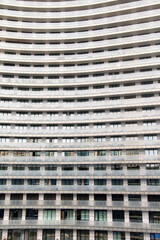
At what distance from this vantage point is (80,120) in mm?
37594

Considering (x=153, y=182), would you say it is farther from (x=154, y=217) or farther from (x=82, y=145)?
(x=82, y=145)

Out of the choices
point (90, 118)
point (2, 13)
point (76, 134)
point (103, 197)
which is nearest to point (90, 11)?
point (2, 13)

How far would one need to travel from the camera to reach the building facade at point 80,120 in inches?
1309

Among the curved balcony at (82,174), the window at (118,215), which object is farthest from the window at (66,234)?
the curved balcony at (82,174)

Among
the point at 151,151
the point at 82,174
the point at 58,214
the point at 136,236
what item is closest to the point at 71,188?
the point at 82,174

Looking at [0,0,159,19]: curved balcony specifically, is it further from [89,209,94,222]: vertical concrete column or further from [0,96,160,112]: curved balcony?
[89,209,94,222]: vertical concrete column

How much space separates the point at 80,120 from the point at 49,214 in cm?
1671

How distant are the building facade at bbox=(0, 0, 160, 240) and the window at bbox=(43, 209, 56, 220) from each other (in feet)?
0.50

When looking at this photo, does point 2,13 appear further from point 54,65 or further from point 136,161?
point 136,161

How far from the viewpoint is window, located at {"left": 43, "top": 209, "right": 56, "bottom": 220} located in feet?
113

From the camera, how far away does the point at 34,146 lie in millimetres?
36938

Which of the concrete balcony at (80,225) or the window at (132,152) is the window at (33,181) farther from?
the window at (132,152)

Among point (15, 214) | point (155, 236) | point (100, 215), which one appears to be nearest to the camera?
point (155, 236)

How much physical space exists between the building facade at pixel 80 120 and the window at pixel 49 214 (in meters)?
0.15
